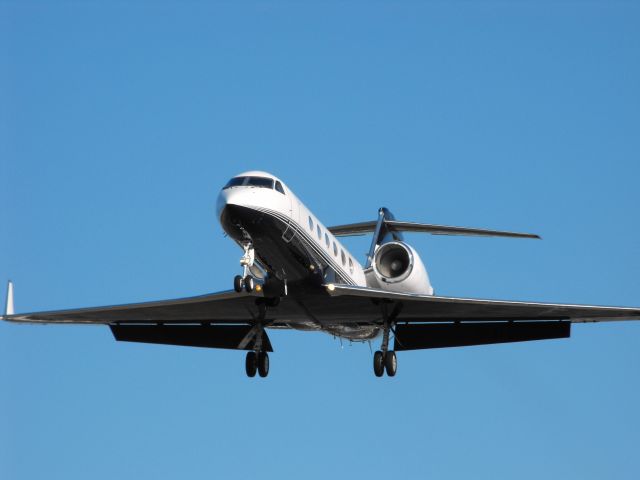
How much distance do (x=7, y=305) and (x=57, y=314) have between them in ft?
4.14

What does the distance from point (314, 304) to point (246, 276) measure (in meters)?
3.25

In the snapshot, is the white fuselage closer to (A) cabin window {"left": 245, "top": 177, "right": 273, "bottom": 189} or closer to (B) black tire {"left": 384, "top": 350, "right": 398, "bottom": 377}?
(A) cabin window {"left": 245, "top": 177, "right": 273, "bottom": 189}

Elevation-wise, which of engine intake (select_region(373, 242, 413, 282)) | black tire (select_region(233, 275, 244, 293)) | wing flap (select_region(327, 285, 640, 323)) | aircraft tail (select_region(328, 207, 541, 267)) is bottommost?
black tire (select_region(233, 275, 244, 293))

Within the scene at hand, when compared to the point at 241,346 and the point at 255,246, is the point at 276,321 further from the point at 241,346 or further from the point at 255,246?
the point at 255,246

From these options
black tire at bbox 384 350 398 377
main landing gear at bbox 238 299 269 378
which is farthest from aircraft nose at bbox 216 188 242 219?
black tire at bbox 384 350 398 377

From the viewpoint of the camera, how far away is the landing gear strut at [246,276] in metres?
22.8

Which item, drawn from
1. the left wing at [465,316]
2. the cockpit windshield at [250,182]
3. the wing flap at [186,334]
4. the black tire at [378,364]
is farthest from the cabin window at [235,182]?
the wing flap at [186,334]

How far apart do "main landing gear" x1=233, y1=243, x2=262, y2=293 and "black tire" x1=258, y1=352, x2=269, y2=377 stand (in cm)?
437

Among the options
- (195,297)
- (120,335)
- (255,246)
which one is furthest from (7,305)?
(255,246)

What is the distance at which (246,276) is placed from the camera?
907 inches

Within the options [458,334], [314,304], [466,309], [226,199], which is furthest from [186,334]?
[226,199]

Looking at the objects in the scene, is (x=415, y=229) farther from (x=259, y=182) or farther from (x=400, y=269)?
(x=259, y=182)

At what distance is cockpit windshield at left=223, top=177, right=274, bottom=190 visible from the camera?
23145 millimetres

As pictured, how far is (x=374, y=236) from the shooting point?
30031 mm
